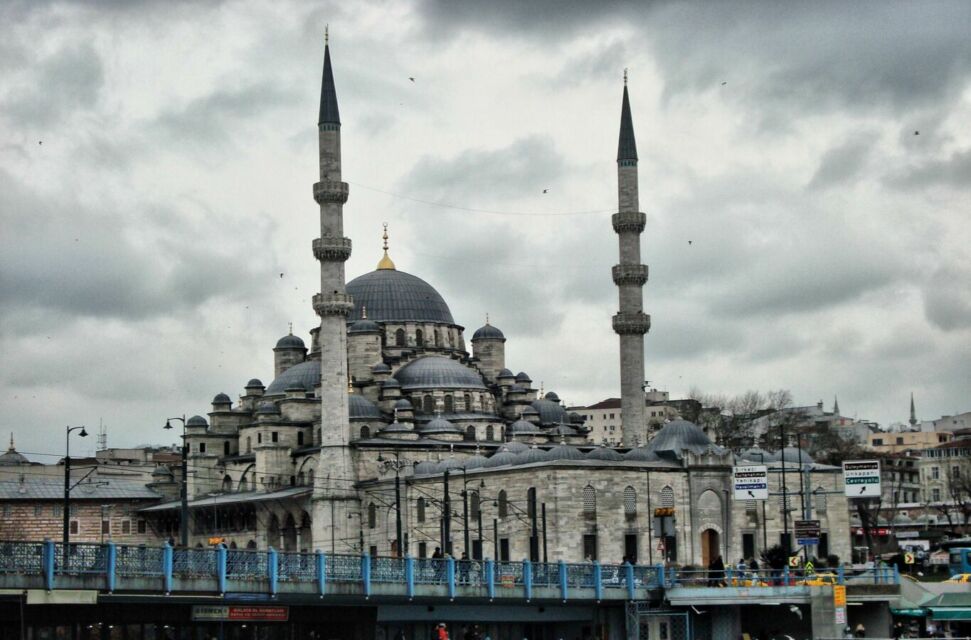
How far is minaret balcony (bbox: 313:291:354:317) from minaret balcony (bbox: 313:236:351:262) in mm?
1405

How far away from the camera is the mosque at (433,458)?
61531mm

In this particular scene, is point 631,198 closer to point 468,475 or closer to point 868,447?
point 468,475

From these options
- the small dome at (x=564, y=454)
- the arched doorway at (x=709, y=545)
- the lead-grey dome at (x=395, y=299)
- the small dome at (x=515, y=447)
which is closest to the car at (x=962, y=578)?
the arched doorway at (x=709, y=545)

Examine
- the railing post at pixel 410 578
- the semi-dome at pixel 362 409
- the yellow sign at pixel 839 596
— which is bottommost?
the yellow sign at pixel 839 596

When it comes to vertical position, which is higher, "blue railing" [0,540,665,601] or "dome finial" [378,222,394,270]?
"dome finial" [378,222,394,270]

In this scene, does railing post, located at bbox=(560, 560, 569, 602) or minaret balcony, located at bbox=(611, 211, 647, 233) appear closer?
railing post, located at bbox=(560, 560, 569, 602)

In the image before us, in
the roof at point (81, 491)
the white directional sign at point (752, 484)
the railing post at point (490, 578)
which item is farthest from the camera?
the roof at point (81, 491)

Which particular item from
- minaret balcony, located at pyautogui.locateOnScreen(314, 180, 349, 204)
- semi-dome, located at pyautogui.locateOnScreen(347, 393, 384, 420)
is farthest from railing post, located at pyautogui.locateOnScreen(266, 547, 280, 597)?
semi-dome, located at pyautogui.locateOnScreen(347, 393, 384, 420)

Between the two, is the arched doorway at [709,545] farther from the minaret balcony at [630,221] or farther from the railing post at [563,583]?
the railing post at [563,583]

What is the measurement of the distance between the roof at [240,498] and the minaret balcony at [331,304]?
8.86 m

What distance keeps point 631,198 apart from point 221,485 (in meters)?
24.7

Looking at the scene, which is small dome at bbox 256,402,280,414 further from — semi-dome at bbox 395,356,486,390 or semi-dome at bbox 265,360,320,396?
semi-dome at bbox 395,356,486,390

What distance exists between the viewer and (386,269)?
283ft

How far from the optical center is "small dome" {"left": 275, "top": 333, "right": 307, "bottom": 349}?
85250mm
